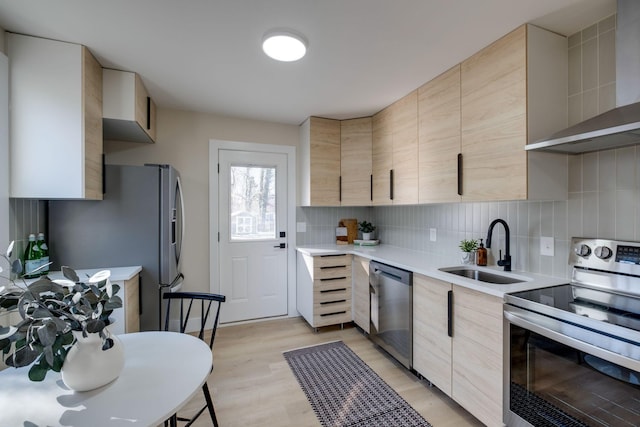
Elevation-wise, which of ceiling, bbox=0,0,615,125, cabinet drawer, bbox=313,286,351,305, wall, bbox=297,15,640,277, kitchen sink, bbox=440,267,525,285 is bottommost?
cabinet drawer, bbox=313,286,351,305

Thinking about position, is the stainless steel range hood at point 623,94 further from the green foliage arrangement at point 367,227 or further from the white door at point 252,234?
the white door at point 252,234

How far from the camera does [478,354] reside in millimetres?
1695

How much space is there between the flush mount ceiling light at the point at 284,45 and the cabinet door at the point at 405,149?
117 centimetres

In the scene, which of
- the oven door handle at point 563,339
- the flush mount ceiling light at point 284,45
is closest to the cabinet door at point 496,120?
the oven door handle at point 563,339

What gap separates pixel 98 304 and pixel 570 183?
2.48m

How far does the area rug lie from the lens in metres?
1.85

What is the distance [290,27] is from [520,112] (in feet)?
4.62

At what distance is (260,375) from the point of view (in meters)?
2.37

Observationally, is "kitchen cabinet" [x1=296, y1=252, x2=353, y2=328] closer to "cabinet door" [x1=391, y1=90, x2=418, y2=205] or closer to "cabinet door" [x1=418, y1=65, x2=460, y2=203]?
"cabinet door" [x1=391, y1=90, x2=418, y2=205]

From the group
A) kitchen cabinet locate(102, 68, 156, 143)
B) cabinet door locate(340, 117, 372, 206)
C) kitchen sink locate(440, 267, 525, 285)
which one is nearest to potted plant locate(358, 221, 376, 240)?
cabinet door locate(340, 117, 372, 206)

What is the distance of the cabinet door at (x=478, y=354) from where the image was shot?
1575mm

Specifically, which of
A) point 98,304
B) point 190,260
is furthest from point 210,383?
point 98,304

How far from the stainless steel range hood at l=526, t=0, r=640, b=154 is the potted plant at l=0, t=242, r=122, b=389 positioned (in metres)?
2.05

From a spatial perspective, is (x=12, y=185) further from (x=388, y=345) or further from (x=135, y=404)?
(x=388, y=345)
